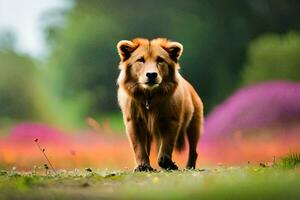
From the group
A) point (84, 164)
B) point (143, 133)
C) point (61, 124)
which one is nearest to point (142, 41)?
point (143, 133)

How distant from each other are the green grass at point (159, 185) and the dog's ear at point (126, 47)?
148cm

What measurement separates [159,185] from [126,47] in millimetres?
2262

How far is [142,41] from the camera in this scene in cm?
922

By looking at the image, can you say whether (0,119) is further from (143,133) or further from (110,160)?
(143,133)

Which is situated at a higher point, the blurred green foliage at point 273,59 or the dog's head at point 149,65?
the blurred green foliage at point 273,59

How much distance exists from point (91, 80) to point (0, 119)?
4.86 feet

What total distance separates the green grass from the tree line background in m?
4.59

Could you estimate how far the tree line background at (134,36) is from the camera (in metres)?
12.9

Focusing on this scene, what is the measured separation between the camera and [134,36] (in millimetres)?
13352

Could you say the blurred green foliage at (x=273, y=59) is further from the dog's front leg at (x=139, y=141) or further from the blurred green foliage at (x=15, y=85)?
the dog's front leg at (x=139, y=141)

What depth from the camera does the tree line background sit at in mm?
12867

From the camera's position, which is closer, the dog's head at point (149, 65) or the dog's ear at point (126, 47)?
the dog's head at point (149, 65)

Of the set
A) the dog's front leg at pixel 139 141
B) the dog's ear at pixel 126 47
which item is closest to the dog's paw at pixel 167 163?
the dog's front leg at pixel 139 141

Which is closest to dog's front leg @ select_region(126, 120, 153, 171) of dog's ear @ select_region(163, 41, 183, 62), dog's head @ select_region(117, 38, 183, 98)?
dog's head @ select_region(117, 38, 183, 98)
